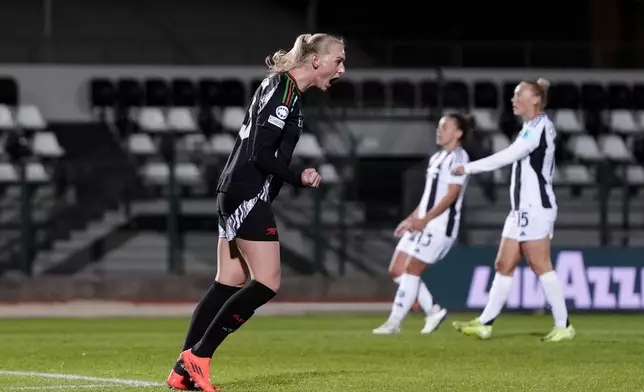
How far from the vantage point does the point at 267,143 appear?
6.84 metres

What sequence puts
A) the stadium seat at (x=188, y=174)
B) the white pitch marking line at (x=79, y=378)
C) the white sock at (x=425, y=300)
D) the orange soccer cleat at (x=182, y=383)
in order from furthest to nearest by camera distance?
the stadium seat at (x=188, y=174), the white sock at (x=425, y=300), the white pitch marking line at (x=79, y=378), the orange soccer cleat at (x=182, y=383)

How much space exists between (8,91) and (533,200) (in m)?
14.5

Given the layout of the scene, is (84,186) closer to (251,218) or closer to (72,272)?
(72,272)

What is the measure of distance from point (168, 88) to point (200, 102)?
645 mm

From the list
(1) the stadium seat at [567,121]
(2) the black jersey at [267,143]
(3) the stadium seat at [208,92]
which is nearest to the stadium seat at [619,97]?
(1) the stadium seat at [567,121]

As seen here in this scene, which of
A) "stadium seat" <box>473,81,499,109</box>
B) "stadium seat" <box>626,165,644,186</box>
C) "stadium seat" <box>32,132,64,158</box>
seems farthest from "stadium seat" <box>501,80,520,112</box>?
"stadium seat" <box>32,132,64,158</box>

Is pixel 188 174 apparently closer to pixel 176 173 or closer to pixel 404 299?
pixel 176 173

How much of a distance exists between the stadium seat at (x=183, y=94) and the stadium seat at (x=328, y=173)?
3.88m

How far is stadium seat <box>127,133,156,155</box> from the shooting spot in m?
22.4

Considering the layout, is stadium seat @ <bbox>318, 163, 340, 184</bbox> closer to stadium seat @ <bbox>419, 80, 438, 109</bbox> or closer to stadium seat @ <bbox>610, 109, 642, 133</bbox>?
stadium seat @ <bbox>419, 80, 438, 109</bbox>

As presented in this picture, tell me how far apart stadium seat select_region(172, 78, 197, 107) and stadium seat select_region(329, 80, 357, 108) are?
245 cm

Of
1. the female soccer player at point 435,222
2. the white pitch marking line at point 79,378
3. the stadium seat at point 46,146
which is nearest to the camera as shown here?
the white pitch marking line at point 79,378

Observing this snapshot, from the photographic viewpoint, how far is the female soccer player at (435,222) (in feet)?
38.1

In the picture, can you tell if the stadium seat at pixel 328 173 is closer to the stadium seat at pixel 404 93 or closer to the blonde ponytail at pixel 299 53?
the stadium seat at pixel 404 93
